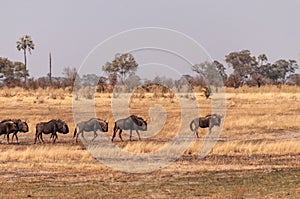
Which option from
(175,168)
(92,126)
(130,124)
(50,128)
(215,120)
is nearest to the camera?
(175,168)

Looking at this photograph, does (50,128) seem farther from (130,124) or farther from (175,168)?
(175,168)

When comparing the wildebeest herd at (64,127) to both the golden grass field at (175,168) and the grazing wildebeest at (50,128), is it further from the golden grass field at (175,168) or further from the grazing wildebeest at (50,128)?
the golden grass field at (175,168)

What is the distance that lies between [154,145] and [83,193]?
11841mm

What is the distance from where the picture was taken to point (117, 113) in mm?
41750

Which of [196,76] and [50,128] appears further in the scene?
[196,76]

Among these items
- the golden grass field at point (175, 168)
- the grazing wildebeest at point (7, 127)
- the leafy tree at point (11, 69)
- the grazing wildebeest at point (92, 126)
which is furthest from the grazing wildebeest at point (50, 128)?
the leafy tree at point (11, 69)

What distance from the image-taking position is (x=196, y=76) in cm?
5994

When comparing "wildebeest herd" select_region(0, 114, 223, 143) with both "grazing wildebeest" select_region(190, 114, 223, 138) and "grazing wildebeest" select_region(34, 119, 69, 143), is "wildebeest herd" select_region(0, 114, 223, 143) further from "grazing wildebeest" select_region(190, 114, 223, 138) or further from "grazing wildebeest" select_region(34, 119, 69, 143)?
"grazing wildebeest" select_region(190, 114, 223, 138)

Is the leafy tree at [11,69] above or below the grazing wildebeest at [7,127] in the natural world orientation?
above

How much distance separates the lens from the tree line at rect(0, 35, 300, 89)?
→ 6288 centimetres

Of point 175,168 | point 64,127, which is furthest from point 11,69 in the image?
point 175,168

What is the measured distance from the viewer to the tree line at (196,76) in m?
62.9

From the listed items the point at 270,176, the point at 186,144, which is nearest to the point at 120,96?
the point at 186,144

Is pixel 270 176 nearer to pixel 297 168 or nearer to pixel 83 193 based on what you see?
pixel 297 168
